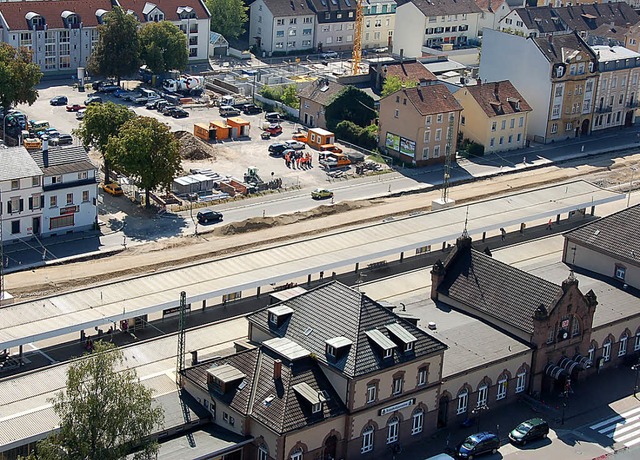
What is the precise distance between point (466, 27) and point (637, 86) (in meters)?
41.6

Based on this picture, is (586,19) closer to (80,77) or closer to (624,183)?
(624,183)

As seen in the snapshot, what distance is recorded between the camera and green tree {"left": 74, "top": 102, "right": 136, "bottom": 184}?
120m

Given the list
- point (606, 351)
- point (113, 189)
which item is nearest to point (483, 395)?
point (606, 351)

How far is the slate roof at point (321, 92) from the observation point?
148250 millimetres

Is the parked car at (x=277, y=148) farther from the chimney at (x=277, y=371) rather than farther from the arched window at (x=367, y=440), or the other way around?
the chimney at (x=277, y=371)

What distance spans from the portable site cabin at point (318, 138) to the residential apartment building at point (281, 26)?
164 feet

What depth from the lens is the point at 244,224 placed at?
111m

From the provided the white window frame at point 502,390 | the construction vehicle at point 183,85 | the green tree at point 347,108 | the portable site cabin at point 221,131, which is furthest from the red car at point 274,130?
the white window frame at point 502,390

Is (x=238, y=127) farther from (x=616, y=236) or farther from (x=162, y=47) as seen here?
(x=616, y=236)

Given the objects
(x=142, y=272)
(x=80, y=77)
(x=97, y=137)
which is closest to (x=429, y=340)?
(x=142, y=272)

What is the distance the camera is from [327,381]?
67.0m

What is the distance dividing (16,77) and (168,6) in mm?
43265

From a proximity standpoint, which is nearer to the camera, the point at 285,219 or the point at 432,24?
the point at 285,219

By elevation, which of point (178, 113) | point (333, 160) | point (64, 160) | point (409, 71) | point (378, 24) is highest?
point (378, 24)
